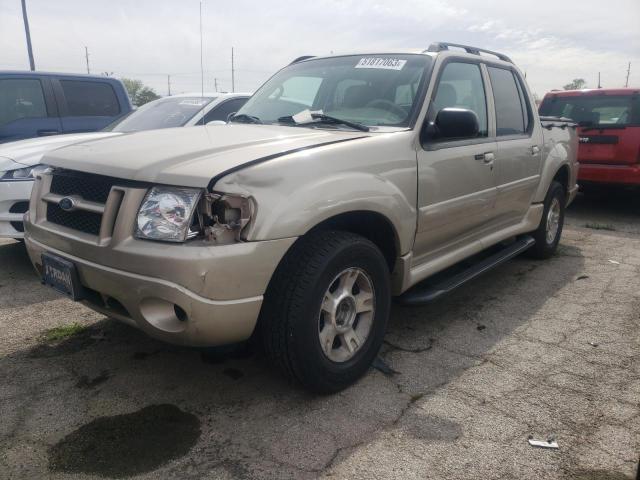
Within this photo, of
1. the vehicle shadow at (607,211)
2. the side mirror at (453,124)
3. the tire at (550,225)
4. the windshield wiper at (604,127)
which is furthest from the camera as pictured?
the windshield wiper at (604,127)

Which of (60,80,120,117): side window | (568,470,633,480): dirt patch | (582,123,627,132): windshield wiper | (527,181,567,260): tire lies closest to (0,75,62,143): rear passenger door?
(60,80,120,117): side window

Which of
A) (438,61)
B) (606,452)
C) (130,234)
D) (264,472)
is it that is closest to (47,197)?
(130,234)

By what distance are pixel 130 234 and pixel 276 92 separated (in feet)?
6.53

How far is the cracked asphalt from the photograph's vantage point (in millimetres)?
2234

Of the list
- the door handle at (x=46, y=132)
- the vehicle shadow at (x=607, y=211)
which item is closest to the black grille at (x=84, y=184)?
the door handle at (x=46, y=132)

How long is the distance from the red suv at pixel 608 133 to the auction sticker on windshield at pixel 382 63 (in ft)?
15.2

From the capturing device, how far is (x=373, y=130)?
3.08 meters

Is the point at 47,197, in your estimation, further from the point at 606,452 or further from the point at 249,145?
the point at 606,452

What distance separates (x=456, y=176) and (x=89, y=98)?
565cm

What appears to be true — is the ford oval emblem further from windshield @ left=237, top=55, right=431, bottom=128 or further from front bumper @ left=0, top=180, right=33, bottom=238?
front bumper @ left=0, top=180, right=33, bottom=238

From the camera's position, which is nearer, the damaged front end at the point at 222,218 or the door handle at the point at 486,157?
the damaged front end at the point at 222,218

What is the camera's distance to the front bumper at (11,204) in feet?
15.0

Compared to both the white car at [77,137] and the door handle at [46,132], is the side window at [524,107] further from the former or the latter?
the door handle at [46,132]

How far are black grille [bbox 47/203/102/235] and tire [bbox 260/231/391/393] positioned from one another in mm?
888
